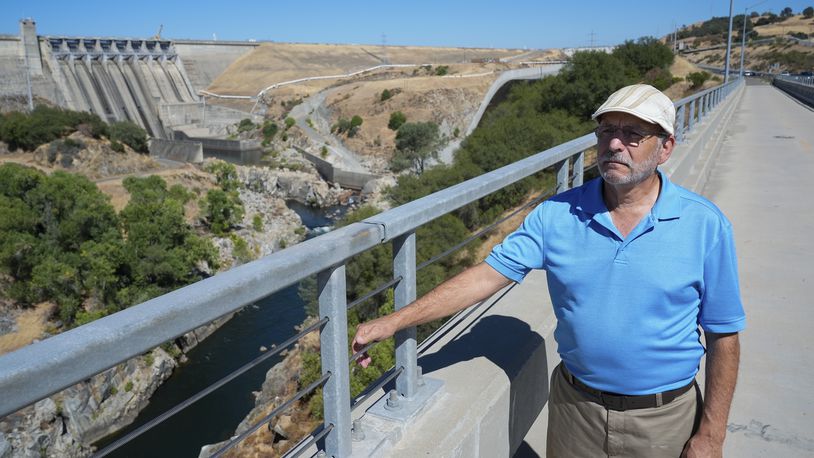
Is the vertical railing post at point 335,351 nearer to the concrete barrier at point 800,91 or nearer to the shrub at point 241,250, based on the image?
the concrete barrier at point 800,91

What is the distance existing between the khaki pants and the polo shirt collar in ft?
2.20

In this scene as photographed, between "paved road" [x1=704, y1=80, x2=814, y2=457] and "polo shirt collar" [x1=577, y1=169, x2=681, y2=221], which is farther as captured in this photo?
"paved road" [x1=704, y1=80, x2=814, y2=457]

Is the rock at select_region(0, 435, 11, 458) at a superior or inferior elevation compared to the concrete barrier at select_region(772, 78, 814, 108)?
inferior

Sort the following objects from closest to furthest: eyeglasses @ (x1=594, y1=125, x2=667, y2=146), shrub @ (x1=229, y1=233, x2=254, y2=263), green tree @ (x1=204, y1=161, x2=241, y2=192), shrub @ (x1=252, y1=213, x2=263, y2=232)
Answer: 1. eyeglasses @ (x1=594, y1=125, x2=667, y2=146)
2. shrub @ (x1=229, y1=233, x2=254, y2=263)
3. shrub @ (x1=252, y1=213, x2=263, y2=232)
4. green tree @ (x1=204, y1=161, x2=241, y2=192)

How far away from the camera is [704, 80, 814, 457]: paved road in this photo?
137 inches

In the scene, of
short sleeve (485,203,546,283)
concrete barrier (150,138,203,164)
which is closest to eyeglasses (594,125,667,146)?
short sleeve (485,203,546,283)

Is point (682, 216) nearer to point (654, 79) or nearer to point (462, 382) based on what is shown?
point (462, 382)

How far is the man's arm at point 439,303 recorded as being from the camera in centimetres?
226

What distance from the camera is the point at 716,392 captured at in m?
2.15

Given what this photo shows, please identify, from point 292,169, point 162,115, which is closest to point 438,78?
point 292,169

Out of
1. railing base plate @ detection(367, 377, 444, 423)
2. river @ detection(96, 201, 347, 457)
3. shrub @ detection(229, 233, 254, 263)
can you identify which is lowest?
river @ detection(96, 201, 347, 457)

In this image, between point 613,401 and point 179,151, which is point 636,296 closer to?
point 613,401

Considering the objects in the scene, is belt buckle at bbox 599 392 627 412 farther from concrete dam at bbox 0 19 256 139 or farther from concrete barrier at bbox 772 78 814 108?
concrete dam at bbox 0 19 256 139

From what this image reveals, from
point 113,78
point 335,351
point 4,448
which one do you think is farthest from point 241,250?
point 113,78
